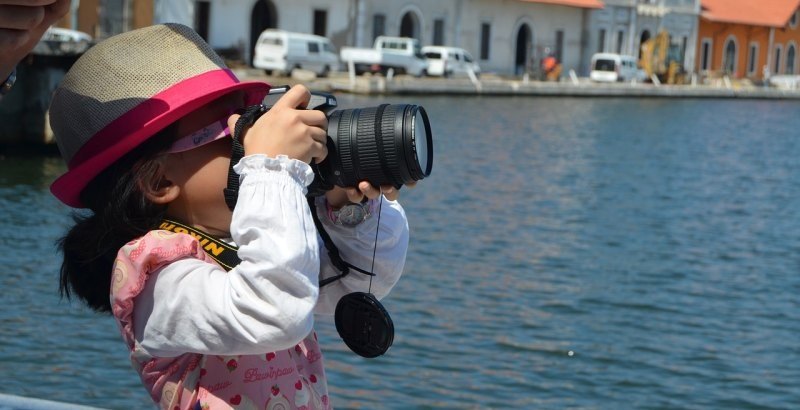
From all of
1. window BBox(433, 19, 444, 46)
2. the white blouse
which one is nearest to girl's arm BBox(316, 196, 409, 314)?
the white blouse

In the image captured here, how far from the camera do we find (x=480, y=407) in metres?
6.08

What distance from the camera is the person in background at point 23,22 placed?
1.71 meters

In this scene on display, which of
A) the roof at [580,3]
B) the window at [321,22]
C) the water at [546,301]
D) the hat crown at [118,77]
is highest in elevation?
the roof at [580,3]

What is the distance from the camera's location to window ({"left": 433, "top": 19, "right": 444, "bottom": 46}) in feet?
146

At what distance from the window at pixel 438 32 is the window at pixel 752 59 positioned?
19.0 metres

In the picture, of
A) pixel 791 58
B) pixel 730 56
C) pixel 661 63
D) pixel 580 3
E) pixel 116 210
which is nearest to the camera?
pixel 116 210

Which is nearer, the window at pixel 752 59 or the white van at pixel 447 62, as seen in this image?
the white van at pixel 447 62

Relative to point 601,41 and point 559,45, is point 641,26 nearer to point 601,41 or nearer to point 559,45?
point 601,41

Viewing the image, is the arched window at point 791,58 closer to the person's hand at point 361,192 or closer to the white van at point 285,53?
the white van at point 285,53

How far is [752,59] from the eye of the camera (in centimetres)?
5844

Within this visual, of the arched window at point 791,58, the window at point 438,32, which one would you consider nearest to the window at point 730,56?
the arched window at point 791,58

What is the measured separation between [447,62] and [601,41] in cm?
1397

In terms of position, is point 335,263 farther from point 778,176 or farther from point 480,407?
point 778,176

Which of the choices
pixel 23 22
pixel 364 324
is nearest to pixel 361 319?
pixel 364 324
